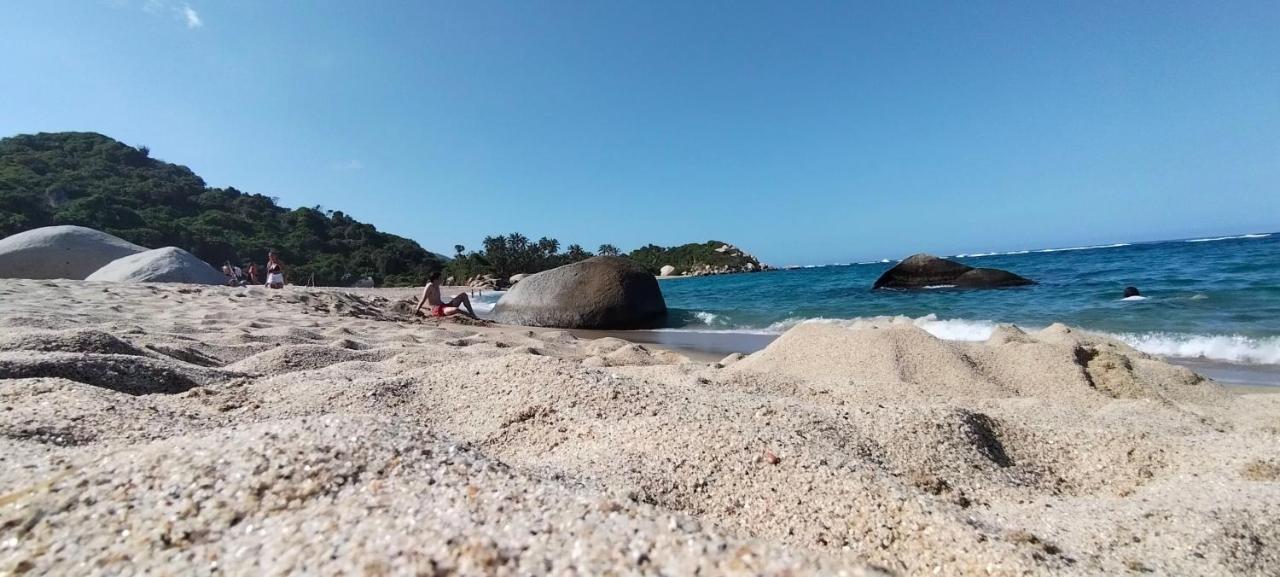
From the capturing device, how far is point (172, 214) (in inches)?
1425

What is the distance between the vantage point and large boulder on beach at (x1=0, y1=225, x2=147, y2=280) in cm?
1210

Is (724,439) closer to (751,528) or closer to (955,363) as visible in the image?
(751,528)

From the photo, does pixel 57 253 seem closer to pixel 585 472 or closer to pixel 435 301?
pixel 435 301

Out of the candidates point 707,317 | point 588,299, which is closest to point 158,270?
point 588,299

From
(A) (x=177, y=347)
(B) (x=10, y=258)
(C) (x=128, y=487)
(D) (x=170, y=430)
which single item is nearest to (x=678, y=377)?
(D) (x=170, y=430)

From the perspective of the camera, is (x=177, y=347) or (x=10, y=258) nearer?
(x=177, y=347)

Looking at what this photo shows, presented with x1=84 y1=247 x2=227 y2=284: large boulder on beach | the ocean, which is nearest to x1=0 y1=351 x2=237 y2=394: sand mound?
the ocean

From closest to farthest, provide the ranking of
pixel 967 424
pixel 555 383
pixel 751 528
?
pixel 751 528, pixel 967 424, pixel 555 383

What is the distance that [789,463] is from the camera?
173 cm

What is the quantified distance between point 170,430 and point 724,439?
1848 millimetres

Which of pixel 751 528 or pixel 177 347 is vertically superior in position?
pixel 177 347

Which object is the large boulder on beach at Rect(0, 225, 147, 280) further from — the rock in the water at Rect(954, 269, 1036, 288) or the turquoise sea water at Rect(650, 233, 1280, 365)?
the rock in the water at Rect(954, 269, 1036, 288)

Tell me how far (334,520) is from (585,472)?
838mm

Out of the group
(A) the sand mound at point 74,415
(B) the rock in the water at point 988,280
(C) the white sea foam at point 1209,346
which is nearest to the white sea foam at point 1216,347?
(C) the white sea foam at point 1209,346
